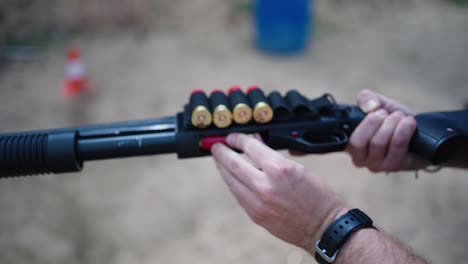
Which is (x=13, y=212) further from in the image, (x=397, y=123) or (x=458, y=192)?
(x=458, y=192)

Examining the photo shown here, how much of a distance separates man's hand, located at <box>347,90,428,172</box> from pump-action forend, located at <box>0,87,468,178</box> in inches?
1.4

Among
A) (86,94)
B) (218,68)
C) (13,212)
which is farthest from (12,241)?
(218,68)

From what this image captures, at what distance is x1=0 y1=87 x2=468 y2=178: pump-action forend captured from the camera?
1169mm

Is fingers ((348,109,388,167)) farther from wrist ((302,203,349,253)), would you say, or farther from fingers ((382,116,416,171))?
wrist ((302,203,349,253))

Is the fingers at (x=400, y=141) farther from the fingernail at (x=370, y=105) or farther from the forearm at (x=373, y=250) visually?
the forearm at (x=373, y=250)

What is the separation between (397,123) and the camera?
1304 mm

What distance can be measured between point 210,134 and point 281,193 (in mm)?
290

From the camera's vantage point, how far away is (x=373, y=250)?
1.07m

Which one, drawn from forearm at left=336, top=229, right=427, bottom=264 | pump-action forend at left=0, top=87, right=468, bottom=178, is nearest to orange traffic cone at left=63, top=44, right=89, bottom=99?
pump-action forend at left=0, top=87, right=468, bottom=178

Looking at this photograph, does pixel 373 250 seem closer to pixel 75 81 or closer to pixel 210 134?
pixel 210 134

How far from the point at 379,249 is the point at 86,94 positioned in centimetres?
307

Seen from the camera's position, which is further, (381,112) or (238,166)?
(381,112)

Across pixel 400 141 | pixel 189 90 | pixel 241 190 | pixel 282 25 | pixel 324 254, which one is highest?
pixel 282 25

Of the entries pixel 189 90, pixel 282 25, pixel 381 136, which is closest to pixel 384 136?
pixel 381 136
